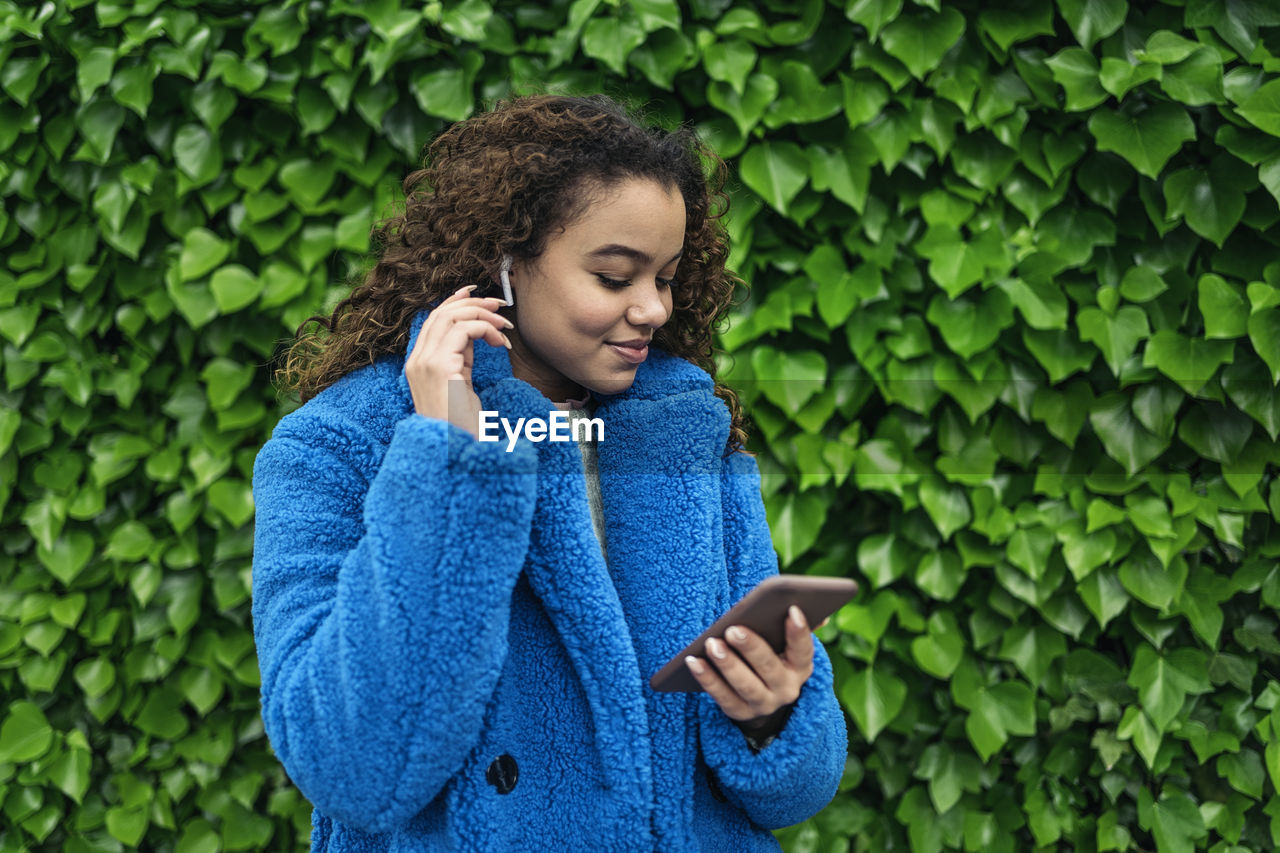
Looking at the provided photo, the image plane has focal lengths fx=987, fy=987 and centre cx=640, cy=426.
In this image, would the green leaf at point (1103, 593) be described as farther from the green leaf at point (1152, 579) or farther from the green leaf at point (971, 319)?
the green leaf at point (971, 319)

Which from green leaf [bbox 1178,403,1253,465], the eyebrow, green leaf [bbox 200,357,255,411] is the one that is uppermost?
the eyebrow

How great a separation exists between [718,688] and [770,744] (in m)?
0.12

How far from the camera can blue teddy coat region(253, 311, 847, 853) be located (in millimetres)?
814

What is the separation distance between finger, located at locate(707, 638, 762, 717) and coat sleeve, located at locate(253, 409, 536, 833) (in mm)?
184

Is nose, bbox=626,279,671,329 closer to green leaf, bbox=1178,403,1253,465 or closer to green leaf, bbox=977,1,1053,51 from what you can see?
green leaf, bbox=977,1,1053,51

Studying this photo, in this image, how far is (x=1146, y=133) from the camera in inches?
70.8

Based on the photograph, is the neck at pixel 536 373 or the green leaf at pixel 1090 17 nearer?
the neck at pixel 536 373

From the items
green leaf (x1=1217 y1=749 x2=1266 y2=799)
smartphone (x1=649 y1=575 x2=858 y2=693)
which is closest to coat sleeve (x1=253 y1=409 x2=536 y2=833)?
smartphone (x1=649 y1=575 x2=858 y2=693)

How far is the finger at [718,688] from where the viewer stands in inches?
34.3

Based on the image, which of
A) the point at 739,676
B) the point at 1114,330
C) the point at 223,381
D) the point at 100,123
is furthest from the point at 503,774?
the point at 100,123

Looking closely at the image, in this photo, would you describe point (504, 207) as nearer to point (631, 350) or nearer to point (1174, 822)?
point (631, 350)

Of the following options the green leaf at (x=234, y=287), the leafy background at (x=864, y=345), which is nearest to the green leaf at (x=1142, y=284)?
the leafy background at (x=864, y=345)

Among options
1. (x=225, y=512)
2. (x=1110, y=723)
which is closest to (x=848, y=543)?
(x=1110, y=723)

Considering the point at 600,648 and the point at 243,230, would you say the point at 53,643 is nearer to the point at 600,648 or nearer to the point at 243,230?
the point at 243,230
